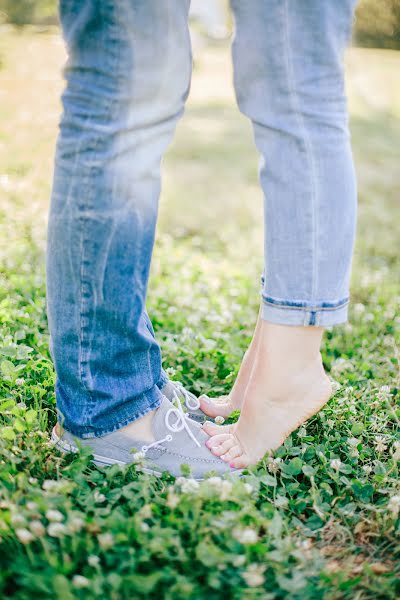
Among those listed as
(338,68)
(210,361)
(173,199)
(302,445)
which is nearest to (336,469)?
(302,445)

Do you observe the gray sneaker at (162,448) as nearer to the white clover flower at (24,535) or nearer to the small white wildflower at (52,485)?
the small white wildflower at (52,485)

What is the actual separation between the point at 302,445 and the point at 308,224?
585mm

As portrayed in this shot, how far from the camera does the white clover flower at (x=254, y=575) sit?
1.00 metres

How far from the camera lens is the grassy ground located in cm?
105

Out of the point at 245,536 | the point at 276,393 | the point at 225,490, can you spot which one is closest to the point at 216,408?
the point at 276,393

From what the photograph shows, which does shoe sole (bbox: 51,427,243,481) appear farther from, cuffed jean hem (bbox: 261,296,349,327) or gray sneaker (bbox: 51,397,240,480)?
cuffed jean hem (bbox: 261,296,349,327)

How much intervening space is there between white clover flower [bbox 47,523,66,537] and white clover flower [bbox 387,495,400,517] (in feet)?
2.15

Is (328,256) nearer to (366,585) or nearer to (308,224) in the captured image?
(308,224)

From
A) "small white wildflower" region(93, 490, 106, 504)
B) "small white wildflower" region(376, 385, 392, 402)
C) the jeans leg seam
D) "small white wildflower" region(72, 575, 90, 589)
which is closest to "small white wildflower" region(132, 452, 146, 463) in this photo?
"small white wildflower" region(93, 490, 106, 504)


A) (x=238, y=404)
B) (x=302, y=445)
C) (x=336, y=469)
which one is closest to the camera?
(x=336, y=469)

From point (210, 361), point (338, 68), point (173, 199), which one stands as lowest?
point (173, 199)

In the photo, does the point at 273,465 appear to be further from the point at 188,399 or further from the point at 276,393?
the point at 188,399

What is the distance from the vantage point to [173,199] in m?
3.92

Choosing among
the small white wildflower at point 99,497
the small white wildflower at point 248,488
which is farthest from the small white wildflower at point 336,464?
the small white wildflower at point 99,497
